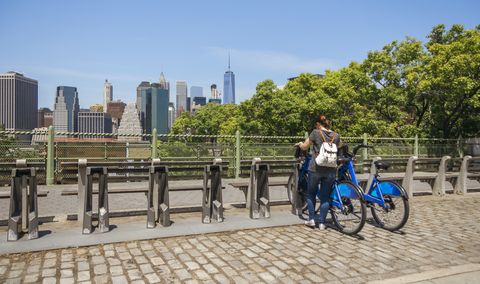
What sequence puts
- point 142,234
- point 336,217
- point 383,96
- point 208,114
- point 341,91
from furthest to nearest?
1. point 208,114
2. point 341,91
3. point 383,96
4. point 336,217
5. point 142,234

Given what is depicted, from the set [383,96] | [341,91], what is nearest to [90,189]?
[383,96]

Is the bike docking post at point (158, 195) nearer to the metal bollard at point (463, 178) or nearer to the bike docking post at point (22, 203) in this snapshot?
the bike docking post at point (22, 203)

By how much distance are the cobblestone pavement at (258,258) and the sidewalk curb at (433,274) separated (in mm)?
139

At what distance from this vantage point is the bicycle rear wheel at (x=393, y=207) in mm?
6176

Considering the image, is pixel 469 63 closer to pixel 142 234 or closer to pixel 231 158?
pixel 231 158

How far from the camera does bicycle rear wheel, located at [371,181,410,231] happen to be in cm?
618

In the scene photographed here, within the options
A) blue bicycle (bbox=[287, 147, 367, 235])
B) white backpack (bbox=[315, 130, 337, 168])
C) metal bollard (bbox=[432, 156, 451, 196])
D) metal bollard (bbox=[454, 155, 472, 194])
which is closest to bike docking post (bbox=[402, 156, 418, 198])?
metal bollard (bbox=[432, 156, 451, 196])

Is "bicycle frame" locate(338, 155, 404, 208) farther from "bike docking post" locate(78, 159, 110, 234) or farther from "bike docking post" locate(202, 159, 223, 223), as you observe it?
"bike docking post" locate(78, 159, 110, 234)

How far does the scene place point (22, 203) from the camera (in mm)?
5512

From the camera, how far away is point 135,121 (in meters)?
62.0

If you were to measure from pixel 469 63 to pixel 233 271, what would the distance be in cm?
2495

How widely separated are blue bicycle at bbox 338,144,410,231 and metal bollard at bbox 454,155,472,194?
572 centimetres

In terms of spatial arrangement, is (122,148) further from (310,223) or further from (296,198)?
(310,223)

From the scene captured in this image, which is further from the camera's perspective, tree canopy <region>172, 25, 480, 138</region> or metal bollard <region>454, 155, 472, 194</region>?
tree canopy <region>172, 25, 480, 138</region>
